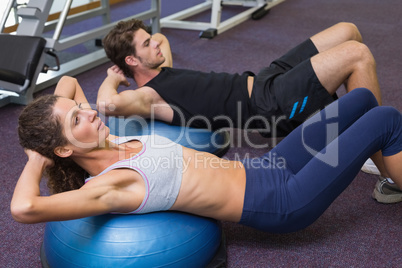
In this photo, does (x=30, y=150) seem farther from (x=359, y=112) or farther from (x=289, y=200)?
(x=359, y=112)

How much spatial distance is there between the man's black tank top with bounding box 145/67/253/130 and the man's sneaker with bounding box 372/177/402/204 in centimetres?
66

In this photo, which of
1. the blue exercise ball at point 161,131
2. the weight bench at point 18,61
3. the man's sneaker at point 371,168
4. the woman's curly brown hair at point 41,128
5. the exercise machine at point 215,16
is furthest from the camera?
the exercise machine at point 215,16

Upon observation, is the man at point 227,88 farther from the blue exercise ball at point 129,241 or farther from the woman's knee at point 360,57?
the blue exercise ball at point 129,241

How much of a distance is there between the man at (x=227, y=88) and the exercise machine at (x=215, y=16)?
2.16 meters

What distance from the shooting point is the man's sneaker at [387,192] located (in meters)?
1.92

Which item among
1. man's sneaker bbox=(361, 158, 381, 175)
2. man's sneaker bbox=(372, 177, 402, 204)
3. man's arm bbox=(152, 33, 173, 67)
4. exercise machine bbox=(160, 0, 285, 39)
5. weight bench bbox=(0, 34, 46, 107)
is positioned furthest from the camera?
exercise machine bbox=(160, 0, 285, 39)

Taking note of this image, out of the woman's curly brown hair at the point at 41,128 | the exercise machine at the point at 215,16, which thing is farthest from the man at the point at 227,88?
the exercise machine at the point at 215,16

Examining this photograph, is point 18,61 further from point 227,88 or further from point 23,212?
point 23,212

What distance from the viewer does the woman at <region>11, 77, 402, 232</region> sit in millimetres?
1313

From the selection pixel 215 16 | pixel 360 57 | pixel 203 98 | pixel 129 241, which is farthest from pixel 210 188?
pixel 215 16

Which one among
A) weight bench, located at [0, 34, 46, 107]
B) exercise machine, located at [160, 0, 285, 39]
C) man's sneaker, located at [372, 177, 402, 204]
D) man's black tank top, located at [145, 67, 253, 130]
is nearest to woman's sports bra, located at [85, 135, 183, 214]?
man's black tank top, located at [145, 67, 253, 130]

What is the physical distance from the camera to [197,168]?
4.84ft

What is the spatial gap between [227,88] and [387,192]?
2.75 ft

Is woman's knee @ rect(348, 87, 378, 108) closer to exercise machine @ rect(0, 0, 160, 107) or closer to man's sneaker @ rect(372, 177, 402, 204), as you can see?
man's sneaker @ rect(372, 177, 402, 204)
